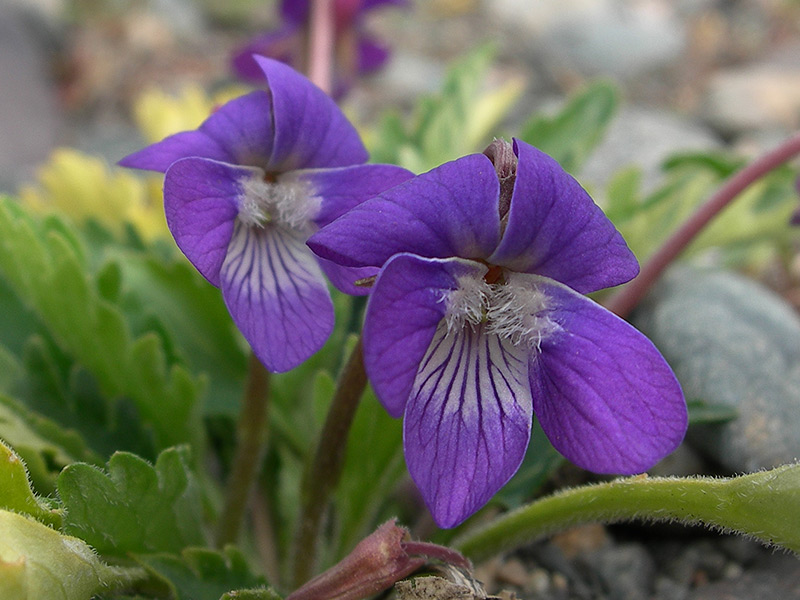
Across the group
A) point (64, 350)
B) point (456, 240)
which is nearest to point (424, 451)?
point (456, 240)

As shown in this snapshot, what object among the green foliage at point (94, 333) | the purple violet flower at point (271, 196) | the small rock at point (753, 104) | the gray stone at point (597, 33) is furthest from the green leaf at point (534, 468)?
the gray stone at point (597, 33)

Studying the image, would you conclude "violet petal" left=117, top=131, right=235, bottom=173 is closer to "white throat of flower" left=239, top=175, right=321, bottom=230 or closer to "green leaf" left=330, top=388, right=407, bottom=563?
"white throat of flower" left=239, top=175, right=321, bottom=230

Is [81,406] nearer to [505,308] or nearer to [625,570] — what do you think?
[505,308]

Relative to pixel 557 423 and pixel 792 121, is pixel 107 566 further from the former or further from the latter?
pixel 792 121

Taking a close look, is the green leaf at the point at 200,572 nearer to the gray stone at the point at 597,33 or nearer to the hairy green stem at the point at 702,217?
the hairy green stem at the point at 702,217

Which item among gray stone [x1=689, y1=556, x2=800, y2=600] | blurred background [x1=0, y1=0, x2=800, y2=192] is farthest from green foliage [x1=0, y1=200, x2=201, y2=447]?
blurred background [x1=0, y1=0, x2=800, y2=192]

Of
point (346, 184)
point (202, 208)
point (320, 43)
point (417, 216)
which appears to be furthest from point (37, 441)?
point (320, 43)
